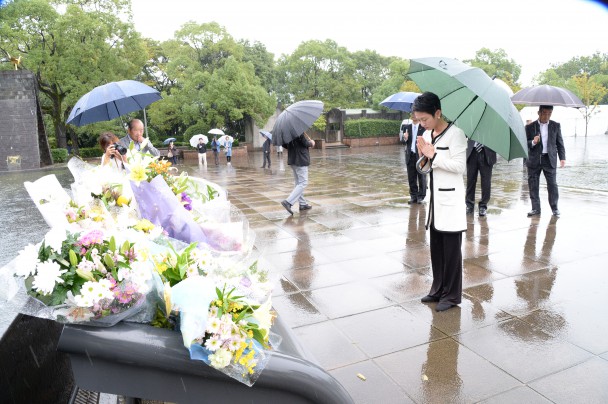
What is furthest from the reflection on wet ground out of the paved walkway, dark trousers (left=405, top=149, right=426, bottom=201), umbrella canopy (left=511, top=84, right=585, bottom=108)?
umbrella canopy (left=511, top=84, right=585, bottom=108)

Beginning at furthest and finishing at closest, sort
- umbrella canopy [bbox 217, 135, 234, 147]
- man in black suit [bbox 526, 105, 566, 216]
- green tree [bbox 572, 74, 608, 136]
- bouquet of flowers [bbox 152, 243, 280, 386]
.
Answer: green tree [bbox 572, 74, 608, 136] < umbrella canopy [bbox 217, 135, 234, 147] < man in black suit [bbox 526, 105, 566, 216] < bouquet of flowers [bbox 152, 243, 280, 386]

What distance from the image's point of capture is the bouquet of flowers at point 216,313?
144cm

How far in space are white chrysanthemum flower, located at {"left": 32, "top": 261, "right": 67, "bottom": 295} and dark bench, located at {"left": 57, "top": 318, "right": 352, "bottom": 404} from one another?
160 mm

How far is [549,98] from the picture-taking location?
260 inches

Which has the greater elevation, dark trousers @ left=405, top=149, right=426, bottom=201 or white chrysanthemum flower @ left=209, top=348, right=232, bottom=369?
white chrysanthemum flower @ left=209, top=348, right=232, bottom=369

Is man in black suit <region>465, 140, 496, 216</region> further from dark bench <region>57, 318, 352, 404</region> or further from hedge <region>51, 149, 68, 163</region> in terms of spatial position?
hedge <region>51, 149, 68, 163</region>

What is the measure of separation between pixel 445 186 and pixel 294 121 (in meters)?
4.24

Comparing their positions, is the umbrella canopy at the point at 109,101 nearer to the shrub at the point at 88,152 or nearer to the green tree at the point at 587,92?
the shrub at the point at 88,152

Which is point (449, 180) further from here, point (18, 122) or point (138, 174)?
point (18, 122)

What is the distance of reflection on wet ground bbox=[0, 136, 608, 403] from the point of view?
2.74 meters

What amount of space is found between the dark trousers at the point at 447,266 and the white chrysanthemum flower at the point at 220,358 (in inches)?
104

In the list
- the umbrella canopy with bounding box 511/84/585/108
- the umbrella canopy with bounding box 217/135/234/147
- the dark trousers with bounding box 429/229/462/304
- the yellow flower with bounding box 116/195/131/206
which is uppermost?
the umbrella canopy with bounding box 511/84/585/108

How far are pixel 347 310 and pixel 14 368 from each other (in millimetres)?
2667

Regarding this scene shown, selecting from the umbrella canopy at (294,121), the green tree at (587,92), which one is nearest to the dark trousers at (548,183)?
the umbrella canopy at (294,121)
